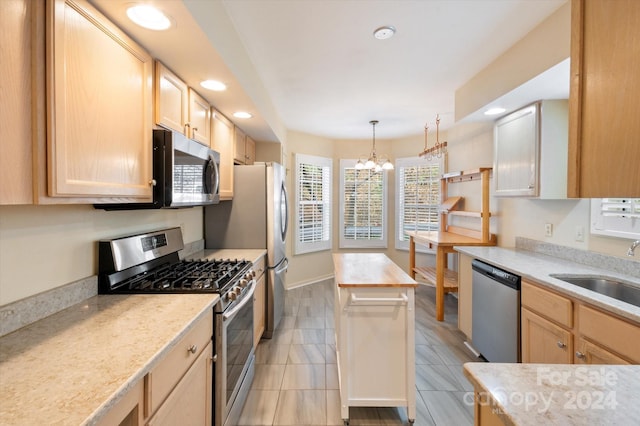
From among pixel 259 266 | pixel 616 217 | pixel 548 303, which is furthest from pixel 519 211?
pixel 259 266

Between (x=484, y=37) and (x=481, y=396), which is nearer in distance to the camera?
(x=481, y=396)

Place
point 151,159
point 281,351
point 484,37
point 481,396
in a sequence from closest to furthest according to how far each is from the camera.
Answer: point 481,396, point 151,159, point 484,37, point 281,351

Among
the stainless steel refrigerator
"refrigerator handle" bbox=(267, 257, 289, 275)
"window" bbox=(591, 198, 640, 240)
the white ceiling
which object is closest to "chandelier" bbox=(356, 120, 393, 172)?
the white ceiling

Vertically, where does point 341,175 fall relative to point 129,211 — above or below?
above

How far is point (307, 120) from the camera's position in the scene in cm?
407

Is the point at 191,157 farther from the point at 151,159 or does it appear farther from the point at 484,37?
the point at 484,37

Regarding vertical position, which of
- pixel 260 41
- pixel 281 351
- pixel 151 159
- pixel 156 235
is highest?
pixel 260 41

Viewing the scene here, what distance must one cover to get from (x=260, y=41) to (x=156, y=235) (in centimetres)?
159

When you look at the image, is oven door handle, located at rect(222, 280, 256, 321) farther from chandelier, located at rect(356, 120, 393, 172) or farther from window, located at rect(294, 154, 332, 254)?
window, located at rect(294, 154, 332, 254)

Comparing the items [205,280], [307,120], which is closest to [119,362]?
[205,280]

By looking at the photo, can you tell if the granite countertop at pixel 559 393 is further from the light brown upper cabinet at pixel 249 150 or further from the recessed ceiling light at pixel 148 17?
the light brown upper cabinet at pixel 249 150

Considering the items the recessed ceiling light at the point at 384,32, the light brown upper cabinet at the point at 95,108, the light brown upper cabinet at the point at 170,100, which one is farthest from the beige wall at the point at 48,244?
the recessed ceiling light at the point at 384,32

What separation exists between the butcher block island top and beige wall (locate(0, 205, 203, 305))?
1370 mm

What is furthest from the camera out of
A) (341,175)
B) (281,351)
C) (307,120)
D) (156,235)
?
(341,175)
